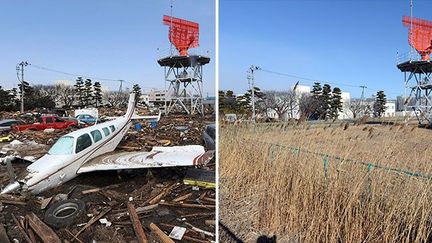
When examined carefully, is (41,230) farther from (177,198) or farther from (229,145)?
(229,145)

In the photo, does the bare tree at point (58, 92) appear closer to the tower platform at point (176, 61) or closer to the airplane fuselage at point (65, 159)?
the airplane fuselage at point (65, 159)

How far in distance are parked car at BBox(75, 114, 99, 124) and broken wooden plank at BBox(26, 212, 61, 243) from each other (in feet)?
3.73

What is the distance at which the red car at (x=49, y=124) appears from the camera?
7.92ft

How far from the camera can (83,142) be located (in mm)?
2283

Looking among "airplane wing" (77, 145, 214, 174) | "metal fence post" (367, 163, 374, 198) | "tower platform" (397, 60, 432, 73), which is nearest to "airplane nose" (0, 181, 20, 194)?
"airplane wing" (77, 145, 214, 174)

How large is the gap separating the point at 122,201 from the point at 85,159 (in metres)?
Result: 0.76

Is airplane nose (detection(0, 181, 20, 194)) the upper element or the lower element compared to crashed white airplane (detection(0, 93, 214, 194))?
lower

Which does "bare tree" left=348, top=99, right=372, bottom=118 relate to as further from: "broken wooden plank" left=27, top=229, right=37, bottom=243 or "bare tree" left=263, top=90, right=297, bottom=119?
"broken wooden plank" left=27, top=229, right=37, bottom=243

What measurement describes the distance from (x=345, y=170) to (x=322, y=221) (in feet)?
0.88

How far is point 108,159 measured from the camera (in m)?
2.50

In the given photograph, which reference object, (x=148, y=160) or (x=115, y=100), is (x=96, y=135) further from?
(x=148, y=160)

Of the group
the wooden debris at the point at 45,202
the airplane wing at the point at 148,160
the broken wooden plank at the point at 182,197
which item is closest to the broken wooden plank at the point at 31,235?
the wooden debris at the point at 45,202

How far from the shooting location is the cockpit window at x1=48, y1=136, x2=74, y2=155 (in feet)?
6.71

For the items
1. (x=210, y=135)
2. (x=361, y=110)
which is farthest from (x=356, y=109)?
(x=210, y=135)
